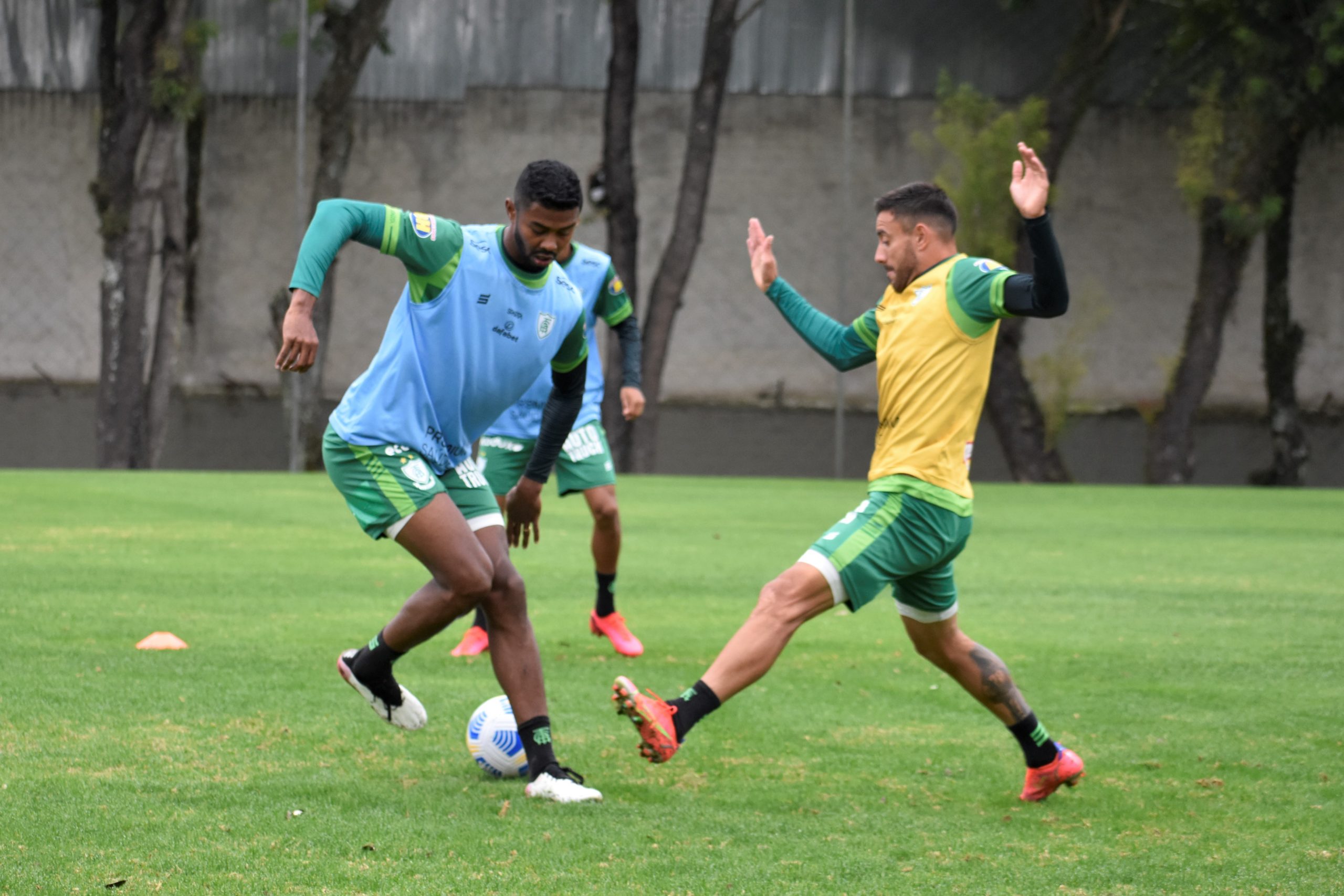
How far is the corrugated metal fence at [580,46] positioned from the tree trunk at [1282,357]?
5032mm

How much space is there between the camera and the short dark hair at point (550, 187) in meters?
4.75

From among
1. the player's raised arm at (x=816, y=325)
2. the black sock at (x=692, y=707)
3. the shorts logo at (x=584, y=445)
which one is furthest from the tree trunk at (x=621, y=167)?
the black sock at (x=692, y=707)

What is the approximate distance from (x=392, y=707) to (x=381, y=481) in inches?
31.1

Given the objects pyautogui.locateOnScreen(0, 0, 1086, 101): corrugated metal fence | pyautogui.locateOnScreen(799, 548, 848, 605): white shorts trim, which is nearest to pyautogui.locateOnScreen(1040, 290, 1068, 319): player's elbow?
pyautogui.locateOnScreen(799, 548, 848, 605): white shorts trim

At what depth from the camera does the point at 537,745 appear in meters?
4.80

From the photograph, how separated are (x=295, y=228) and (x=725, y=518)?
1352 cm

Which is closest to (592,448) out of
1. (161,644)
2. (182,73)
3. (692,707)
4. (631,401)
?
(631,401)

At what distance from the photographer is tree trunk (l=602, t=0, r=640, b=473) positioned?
983 inches

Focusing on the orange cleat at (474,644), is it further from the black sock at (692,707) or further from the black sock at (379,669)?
the black sock at (692,707)

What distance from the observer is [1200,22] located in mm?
25047

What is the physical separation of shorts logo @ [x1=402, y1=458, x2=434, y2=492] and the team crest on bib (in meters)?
0.59

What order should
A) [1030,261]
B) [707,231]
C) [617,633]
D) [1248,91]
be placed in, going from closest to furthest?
[617,633] → [1248,91] → [1030,261] → [707,231]

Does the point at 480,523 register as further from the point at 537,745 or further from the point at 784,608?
the point at 784,608

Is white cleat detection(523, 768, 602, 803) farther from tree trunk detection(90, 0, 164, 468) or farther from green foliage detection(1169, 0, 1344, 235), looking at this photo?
green foliage detection(1169, 0, 1344, 235)
